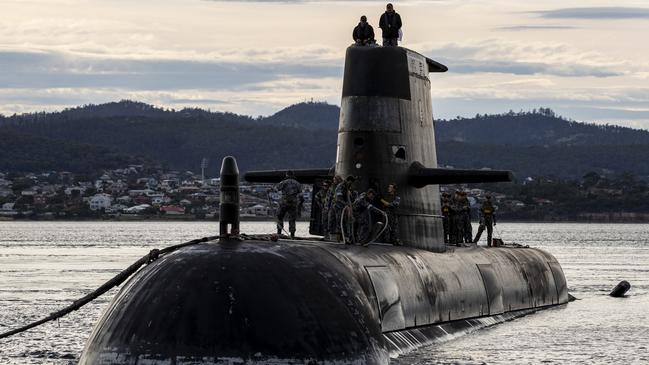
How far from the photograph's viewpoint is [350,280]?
17.0 meters

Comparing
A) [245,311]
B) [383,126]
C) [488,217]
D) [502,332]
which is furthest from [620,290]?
[245,311]

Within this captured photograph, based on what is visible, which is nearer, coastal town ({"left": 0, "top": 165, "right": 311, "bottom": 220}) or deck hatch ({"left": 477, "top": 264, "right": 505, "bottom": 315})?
deck hatch ({"left": 477, "top": 264, "right": 505, "bottom": 315})

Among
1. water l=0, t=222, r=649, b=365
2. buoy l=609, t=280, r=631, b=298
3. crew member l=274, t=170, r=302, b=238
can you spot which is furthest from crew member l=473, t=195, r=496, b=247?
crew member l=274, t=170, r=302, b=238

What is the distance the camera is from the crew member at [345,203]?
20.7m

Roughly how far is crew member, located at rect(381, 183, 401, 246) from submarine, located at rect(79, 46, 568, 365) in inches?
10.3

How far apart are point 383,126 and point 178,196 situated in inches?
5578

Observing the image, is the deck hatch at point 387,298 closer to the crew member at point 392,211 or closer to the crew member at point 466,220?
the crew member at point 392,211

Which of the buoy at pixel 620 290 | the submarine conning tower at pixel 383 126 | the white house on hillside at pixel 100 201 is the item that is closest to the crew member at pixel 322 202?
the submarine conning tower at pixel 383 126

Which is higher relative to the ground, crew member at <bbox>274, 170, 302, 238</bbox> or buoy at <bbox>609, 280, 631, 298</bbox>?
crew member at <bbox>274, 170, 302, 238</bbox>

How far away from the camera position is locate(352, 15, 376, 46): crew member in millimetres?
23156

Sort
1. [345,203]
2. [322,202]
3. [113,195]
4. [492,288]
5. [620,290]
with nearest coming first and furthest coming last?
[345,203] < [322,202] < [492,288] < [620,290] < [113,195]

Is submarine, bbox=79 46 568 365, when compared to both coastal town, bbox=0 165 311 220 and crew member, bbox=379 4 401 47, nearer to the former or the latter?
crew member, bbox=379 4 401 47

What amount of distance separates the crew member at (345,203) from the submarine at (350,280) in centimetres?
55

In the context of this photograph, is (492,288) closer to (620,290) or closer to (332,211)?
(332,211)
